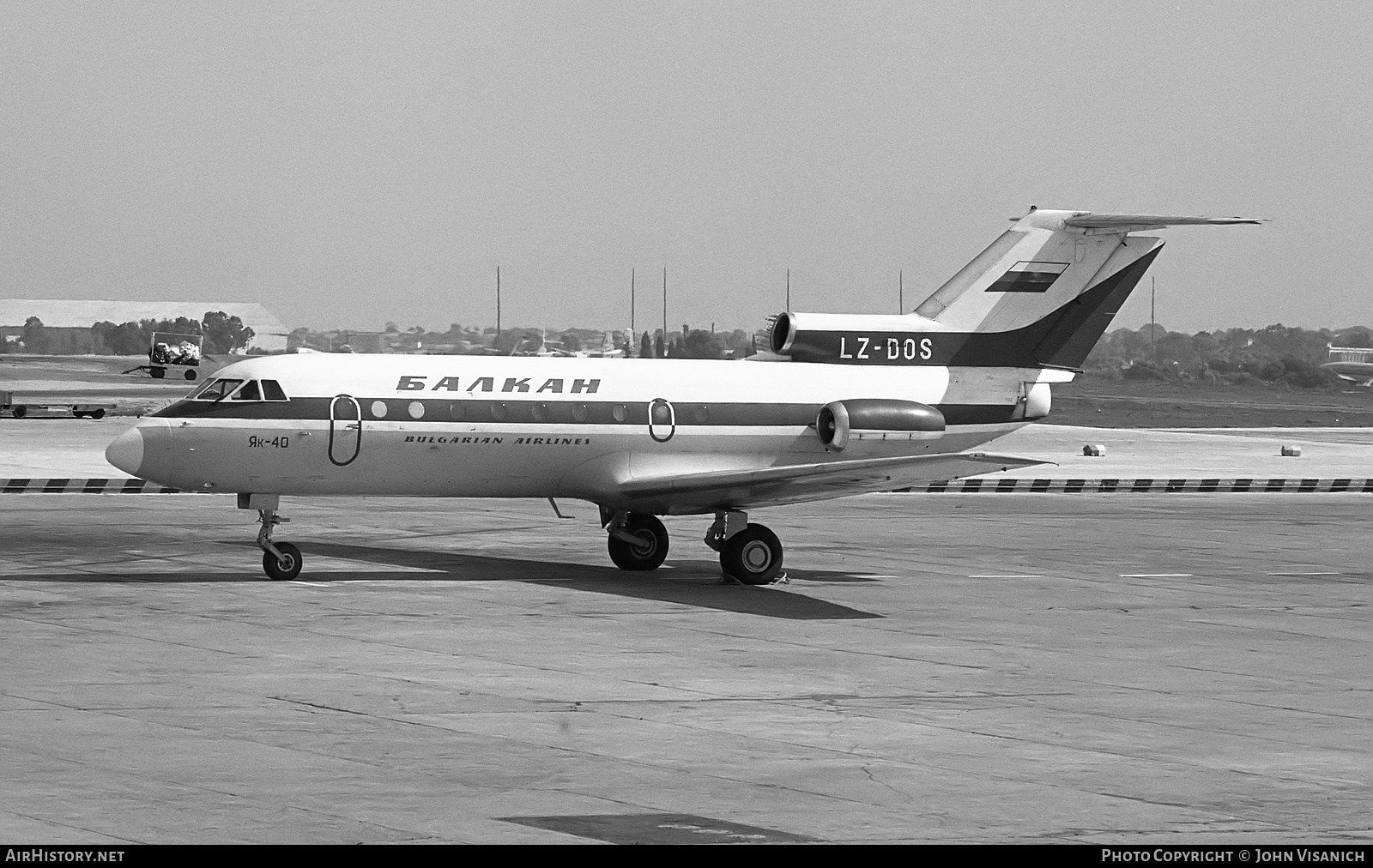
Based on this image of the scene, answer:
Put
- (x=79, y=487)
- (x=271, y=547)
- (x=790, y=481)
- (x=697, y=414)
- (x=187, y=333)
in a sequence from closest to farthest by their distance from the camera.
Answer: (x=271, y=547) → (x=790, y=481) → (x=697, y=414) → (x=79, y=487) → (x=187, y=333)

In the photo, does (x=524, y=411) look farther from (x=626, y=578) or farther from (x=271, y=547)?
(x=271, y=547)

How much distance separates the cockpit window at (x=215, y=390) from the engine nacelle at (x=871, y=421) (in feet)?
26.4

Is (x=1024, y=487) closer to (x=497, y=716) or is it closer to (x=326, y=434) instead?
(x=326, y=434)

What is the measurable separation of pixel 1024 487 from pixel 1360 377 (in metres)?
110

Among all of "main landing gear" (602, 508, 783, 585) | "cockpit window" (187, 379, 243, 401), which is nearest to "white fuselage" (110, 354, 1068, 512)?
"cockpit window" (187, 379, 243, 401)

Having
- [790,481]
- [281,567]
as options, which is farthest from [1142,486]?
[281,567]

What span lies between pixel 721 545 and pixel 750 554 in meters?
0.67

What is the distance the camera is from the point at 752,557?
23375 mm

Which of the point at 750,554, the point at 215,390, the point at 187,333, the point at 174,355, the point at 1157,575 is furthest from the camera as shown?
the point at 187,333

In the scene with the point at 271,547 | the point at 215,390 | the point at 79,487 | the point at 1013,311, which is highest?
the point at 1013,311

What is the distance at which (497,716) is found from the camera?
1413 cm

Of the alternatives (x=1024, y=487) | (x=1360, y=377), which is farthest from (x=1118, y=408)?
(x=1360, y=377)

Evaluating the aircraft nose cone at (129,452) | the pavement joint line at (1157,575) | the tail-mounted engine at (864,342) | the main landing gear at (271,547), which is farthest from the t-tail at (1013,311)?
the aircraft nose cone at (129,452)

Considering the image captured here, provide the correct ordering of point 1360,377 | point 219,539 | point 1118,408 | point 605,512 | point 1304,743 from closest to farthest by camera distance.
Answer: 1. point 1304,743
2. point 605,512
3. point 219,539
4. point 1118,408
5. point 1360,377
